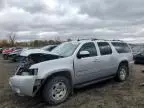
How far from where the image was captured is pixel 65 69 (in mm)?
6238

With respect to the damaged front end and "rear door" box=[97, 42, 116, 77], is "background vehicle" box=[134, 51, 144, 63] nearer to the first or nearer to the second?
"rear door" box=[97, 42, 116, 77]

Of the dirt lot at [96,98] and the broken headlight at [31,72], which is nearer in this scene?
the broken headlight at [31,72]

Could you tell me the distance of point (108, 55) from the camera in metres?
8.03

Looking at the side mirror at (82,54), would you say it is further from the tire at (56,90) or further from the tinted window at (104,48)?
the tinted window at (104,48)

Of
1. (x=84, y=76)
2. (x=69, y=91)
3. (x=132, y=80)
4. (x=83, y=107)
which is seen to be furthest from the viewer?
(x=132, y=80)

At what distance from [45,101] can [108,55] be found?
318cm

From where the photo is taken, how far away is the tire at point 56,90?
19.4 ft

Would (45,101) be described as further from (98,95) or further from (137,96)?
(137,96)

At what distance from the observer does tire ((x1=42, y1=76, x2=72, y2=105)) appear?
5905 mm

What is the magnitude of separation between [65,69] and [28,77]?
1.11 m

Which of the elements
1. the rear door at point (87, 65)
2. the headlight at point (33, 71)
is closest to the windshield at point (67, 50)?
the rear door at point (87, 65)

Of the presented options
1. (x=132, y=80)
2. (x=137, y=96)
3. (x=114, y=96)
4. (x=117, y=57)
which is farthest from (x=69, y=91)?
(x=132, y=80)

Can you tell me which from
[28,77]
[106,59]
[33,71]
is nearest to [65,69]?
[33,71]

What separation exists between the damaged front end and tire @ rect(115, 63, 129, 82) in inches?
135
